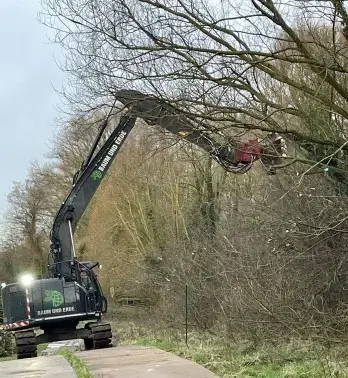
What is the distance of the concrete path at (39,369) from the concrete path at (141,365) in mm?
408

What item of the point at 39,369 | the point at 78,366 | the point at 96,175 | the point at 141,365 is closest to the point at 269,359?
the point at 141,365

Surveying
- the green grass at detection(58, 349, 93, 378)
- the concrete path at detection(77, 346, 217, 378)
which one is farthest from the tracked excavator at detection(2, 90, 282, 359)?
the concrete path at detection(77, 346, 217, 378)

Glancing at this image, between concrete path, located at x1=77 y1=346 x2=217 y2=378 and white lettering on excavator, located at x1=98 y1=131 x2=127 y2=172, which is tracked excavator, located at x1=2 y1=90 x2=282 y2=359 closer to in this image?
white lettering on excavator, located at x1=98 y1=131 x2=127 y2=172

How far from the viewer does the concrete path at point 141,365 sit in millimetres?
9412

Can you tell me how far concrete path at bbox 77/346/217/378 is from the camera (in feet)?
30.9

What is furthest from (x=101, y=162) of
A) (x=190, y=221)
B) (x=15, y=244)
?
(x=15, y=244)

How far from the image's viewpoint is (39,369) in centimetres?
1173

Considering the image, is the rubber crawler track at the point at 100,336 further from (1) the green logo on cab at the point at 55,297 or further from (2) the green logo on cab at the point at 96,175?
(2) the green logo on cab at the point at 96,175

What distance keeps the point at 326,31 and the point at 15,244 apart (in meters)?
50.4

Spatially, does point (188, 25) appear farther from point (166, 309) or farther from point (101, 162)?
point (166, 309)

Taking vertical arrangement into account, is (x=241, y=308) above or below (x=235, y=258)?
below

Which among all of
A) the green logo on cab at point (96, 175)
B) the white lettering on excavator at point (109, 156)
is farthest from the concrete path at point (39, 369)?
the white lettering on excavator at point (109, 156)

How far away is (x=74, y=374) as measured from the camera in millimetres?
10484

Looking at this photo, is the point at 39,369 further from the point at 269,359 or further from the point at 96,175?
the point at 96,175
